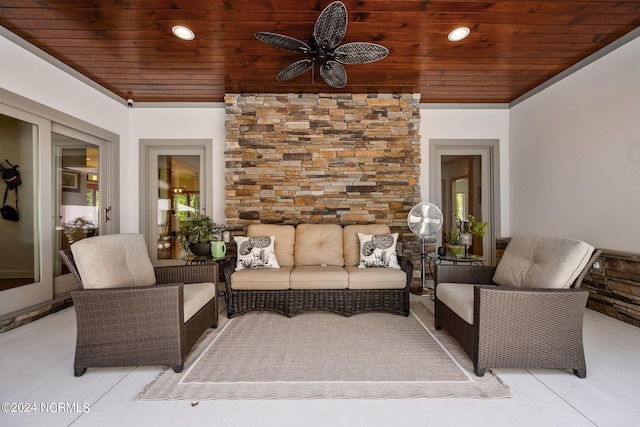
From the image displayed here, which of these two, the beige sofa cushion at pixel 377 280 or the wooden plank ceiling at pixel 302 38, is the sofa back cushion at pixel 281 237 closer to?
the beige sofa cushion at pixel 377 280

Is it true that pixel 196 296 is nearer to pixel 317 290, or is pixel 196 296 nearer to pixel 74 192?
pixel 317 290

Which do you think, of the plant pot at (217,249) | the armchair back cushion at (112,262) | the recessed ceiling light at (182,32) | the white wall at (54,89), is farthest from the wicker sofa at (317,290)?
the white wall at (54,89)

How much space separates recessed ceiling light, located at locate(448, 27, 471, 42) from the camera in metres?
2.57

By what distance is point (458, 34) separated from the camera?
2645 millimetres

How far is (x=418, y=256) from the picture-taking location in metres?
4.06

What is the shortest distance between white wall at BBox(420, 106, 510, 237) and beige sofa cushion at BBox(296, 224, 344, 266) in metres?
1.85

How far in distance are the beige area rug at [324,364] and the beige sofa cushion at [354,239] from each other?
773mm

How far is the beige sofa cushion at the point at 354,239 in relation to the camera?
10.9 feet

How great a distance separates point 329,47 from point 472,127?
310 cm

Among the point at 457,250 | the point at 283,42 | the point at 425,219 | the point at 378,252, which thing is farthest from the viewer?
the point at 425,219

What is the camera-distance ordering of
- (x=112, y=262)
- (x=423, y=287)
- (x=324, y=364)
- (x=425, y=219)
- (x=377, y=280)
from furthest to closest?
(x=423, y=287), (x=425, y=219), (x=377, y=280), (x=112, y=262), (x=324, y=364)

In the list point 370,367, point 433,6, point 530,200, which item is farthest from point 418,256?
point 433,6

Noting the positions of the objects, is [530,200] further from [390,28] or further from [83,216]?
[83,216]

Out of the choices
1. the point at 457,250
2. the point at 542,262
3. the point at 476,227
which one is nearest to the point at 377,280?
the point at 457,250
